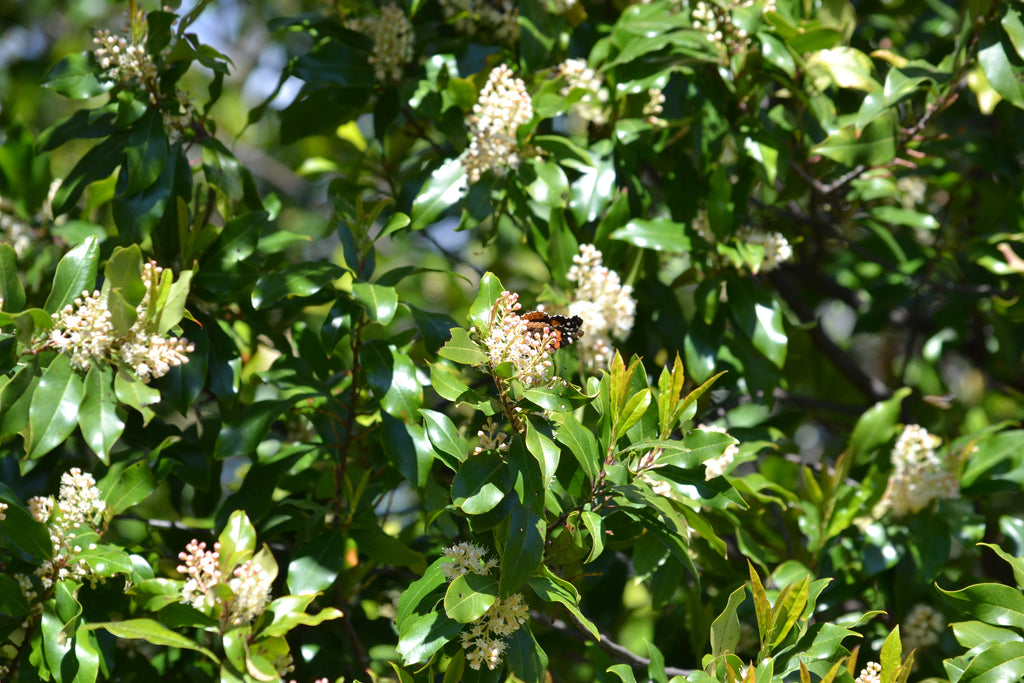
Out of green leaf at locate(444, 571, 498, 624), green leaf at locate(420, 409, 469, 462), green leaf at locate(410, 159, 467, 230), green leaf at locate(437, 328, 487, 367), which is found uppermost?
green leaf at locate(437, 328, 487, 367)

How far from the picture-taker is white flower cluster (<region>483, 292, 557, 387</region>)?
1440 millimetres

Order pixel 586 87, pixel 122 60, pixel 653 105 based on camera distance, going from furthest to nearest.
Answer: pixel 653 105, pixel 586 87, pixel 122 60

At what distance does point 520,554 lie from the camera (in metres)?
1.43

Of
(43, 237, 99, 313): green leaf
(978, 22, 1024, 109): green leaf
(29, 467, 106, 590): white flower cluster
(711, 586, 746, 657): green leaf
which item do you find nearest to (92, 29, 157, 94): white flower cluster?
(43, 237, 99, 313): green leaf

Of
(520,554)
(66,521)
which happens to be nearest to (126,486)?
(66,521)

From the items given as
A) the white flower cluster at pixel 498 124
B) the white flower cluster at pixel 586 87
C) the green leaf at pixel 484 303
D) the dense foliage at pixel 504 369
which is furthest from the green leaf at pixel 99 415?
the white flower cluster at pixel 586 87

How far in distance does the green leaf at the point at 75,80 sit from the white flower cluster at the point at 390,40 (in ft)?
2.04

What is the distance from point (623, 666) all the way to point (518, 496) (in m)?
0.38

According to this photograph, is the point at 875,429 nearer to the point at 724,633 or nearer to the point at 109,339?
the point at 724,633

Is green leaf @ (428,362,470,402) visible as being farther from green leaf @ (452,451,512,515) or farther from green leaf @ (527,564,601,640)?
green leaf @ (527,564,601,640)

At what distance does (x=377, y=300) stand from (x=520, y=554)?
604mm

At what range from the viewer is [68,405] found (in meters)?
1.59

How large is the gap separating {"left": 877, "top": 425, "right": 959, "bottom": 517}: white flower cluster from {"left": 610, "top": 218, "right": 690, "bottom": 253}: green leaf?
740 mm

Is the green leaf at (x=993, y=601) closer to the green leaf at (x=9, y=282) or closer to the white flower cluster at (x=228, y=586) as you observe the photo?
the white flower cluster at (x=228, y=586)
